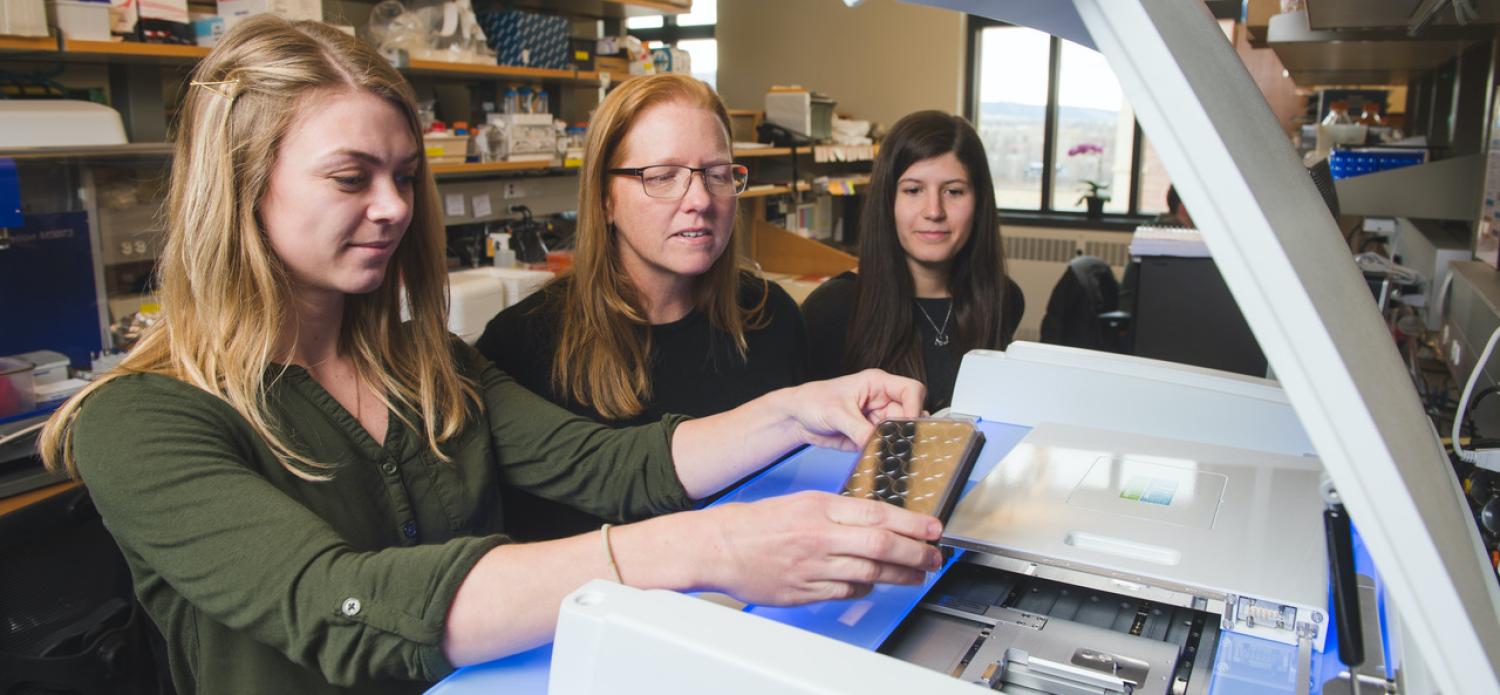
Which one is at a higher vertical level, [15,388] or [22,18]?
[22,18]

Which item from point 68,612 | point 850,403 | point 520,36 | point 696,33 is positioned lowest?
point 68,612

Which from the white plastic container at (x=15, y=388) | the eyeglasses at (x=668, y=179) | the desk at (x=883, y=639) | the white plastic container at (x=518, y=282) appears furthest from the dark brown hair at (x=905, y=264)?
the white plastic container at (x=15, y=388)

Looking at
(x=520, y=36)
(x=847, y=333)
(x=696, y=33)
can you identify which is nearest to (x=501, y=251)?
(x=520, y=36)

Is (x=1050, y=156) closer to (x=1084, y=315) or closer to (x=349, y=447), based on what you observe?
(x=1084, y=315)

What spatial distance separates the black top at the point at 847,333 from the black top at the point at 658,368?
337 millimetres

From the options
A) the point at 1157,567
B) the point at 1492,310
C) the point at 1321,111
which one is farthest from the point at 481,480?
the point at 1321,111

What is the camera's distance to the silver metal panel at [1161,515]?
79 cm

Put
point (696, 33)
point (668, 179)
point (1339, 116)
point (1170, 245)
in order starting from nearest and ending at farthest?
point (668, 179) < point (1170, 245) < point (1339, 116) < point (696, 33)

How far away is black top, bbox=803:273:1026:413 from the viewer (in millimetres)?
2055

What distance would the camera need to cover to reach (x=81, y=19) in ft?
7.39

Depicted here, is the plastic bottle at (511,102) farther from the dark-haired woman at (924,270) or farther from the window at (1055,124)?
the window at (1055,124)

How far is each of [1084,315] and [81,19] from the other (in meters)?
3.00

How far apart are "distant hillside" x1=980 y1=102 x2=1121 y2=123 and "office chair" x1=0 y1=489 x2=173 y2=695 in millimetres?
5849

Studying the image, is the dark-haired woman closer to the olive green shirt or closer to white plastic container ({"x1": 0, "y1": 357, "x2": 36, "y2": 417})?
the olive green shirt
